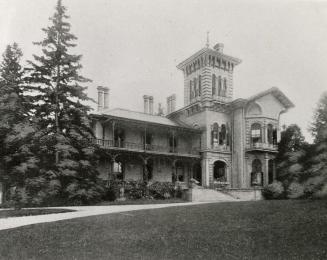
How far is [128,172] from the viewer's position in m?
29.4

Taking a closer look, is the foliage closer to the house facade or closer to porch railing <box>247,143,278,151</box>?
the house facade

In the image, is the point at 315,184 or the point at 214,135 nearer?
the point at 315,184

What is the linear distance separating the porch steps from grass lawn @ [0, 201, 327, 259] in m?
11.8

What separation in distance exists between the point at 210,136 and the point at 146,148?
18.1 ft

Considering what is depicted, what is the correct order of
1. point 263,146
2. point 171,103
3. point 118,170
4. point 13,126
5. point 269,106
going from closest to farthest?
point 13,126 < point 118,170 < point 263,146 < point 269,106 < point 171,103

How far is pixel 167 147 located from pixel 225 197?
6.71m

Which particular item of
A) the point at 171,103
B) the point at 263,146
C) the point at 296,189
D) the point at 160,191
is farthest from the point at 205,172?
the point at 296,189

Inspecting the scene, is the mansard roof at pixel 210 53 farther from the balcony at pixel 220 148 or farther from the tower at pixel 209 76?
the balcony at pixel 220 148

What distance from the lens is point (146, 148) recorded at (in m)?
30.2

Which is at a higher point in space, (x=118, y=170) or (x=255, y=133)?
(x=255, y=133)

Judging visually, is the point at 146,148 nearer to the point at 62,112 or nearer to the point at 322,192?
the point at 62,112

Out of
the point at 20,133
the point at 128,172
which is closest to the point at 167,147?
the point at 128,172

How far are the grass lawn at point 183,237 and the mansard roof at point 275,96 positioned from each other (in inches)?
759

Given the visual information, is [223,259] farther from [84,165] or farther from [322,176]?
[84,165]
